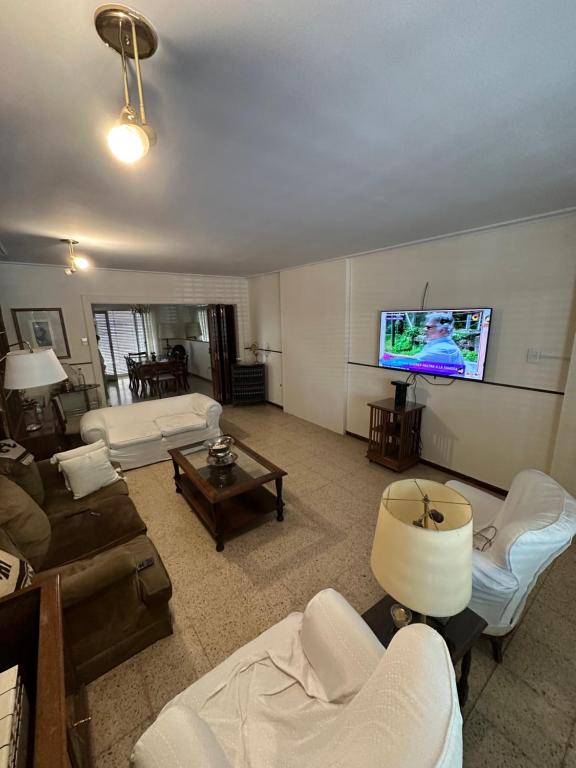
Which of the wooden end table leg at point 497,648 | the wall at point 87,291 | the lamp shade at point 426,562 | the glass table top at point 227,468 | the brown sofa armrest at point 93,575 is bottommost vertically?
the wooden end table leg at point 497,648

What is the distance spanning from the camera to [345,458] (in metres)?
3.57

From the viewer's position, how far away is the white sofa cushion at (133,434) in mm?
3204

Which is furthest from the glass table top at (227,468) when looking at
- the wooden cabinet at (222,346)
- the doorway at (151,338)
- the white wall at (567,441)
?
the doorway at (151,338)

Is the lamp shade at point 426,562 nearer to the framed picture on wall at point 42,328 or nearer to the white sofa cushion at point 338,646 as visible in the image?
the white sofa cushion at point 338,646

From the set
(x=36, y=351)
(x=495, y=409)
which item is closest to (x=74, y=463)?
(x=36, y=351)

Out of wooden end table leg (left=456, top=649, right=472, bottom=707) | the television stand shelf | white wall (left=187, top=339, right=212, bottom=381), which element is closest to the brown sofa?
wooden end table leg (left=456, top=649, right=472, bottom=707)

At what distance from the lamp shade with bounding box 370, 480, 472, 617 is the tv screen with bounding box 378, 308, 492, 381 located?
217 cm

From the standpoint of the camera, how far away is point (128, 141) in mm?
864

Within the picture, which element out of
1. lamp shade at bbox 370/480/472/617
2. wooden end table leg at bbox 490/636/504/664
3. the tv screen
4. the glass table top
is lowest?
wooden end table leg at bbox 490/636/504/664

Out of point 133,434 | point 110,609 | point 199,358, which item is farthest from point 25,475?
point 199,358

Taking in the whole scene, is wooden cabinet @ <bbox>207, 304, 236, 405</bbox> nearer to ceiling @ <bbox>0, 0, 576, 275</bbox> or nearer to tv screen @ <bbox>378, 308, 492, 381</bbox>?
tv screen @ <bbox>378, 308, 492, 381</bbox>

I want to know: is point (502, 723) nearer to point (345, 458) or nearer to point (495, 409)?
point (495, 409)

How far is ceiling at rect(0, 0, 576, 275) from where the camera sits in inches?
30.6

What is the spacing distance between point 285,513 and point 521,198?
2.91 m
